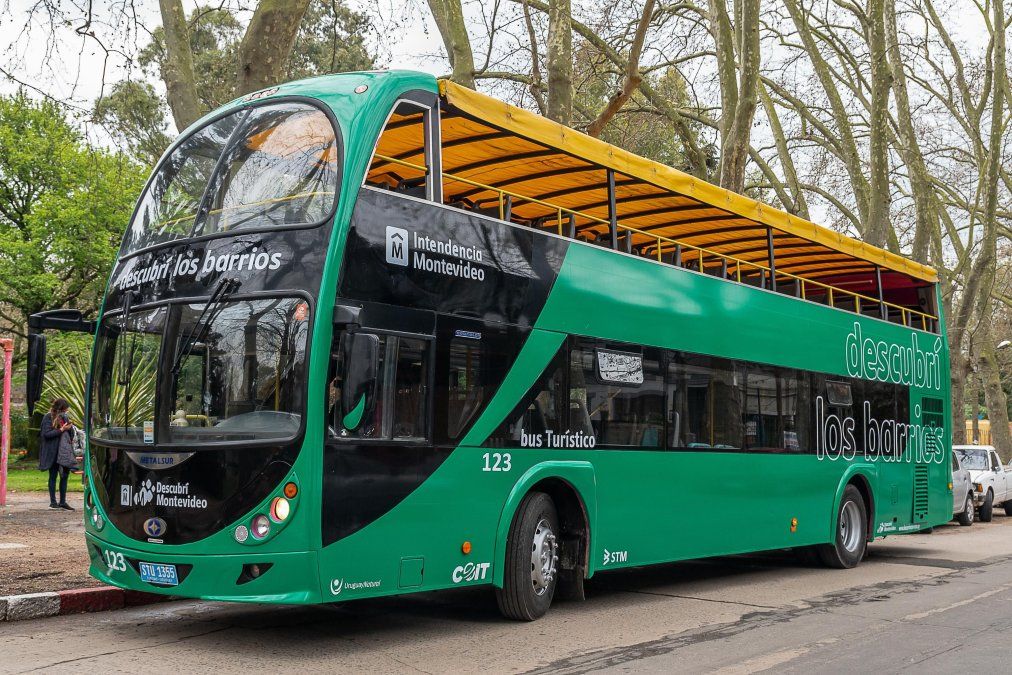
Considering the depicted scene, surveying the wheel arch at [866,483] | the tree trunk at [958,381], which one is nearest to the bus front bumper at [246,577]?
the wheel arch at [866,483]

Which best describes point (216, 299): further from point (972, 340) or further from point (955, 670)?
point (972, 340)

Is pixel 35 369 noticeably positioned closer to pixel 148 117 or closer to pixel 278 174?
pixel 278 174

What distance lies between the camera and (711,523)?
35.6ft

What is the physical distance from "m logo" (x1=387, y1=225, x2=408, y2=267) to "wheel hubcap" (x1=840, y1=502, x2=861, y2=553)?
329 inches

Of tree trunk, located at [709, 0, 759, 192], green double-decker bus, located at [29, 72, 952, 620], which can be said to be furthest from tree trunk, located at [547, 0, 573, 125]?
tree trunk, located at [709, 0, 759, 192]

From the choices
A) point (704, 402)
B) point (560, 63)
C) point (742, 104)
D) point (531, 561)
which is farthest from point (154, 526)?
point (742, 104)

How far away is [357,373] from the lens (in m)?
6.72

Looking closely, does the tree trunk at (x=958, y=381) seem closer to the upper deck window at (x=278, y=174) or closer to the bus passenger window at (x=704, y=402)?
the bus passenger window at (x=704, y=402)

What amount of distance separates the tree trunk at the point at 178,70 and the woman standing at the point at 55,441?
638cm

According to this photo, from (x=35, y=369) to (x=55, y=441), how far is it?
8805mm

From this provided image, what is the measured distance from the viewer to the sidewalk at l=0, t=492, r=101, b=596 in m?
9.07

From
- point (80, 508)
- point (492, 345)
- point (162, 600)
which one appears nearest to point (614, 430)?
point (492, 345)

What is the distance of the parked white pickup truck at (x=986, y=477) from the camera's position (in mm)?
23500

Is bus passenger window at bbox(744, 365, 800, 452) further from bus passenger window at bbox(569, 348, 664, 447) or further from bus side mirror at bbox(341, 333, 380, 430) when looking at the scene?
bus side mirror at bbox(341, 333, 380, 430)
